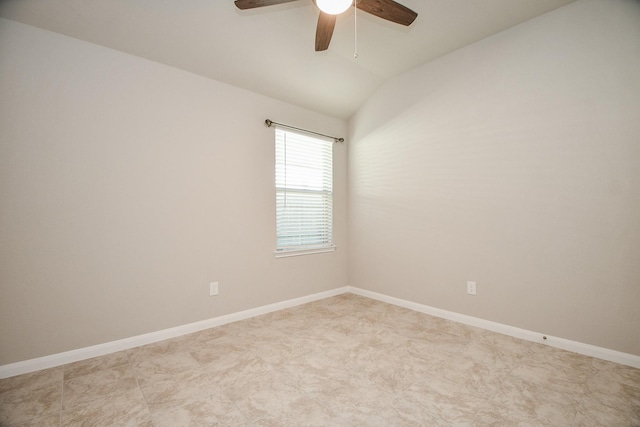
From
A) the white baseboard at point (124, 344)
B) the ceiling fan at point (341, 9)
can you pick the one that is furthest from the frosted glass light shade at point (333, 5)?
the white baseboard at point (124, 344)

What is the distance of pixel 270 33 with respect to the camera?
2.35 metres

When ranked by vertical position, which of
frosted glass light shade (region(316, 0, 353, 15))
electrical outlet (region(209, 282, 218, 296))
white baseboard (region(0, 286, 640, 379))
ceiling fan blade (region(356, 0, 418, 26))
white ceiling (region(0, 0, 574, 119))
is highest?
white ceiling (region(0, 0, 574, 119))

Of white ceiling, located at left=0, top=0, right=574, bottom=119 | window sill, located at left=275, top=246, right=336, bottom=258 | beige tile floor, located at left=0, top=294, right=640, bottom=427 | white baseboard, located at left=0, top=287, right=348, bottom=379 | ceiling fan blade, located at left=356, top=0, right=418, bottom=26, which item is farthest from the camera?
window sill, located at left=275, top=246, right=336, bottom=258

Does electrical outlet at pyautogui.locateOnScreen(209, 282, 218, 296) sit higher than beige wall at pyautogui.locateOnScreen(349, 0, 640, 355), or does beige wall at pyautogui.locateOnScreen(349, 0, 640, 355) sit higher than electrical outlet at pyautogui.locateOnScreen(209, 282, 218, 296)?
beige wall at pyautogui.locateOnScreen(349, 0, 640, 355)

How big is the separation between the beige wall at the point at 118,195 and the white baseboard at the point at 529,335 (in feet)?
5.18

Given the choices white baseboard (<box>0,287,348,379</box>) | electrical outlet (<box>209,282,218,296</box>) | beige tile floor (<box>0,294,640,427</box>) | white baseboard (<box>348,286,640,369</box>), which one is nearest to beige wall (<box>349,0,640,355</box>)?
white baseboard (<box>348,286,640,369</box>)

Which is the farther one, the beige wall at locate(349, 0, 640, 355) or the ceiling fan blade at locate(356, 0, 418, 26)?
the beige wall at locate(349, 0, 640, 355)

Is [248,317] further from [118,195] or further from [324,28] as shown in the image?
[324,28]

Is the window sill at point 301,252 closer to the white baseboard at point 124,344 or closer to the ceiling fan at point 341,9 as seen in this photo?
the white baseboard at point 124,344

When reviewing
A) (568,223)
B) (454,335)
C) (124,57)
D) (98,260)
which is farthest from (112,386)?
(568,223)

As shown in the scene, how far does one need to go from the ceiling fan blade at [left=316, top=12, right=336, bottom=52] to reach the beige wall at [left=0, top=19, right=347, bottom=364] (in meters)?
1.12

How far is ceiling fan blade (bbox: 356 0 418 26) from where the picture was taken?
166cm

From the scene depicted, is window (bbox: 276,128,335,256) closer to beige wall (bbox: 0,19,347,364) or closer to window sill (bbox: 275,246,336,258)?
window sill (bbox: 275,246,336,258)

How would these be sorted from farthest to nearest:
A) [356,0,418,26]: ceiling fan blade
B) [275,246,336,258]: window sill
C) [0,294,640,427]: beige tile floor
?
[275,246,336,258]: window sill → [356,0,418,26]: ceiling fan blade → [0,294,640,427]: beige tile floor
